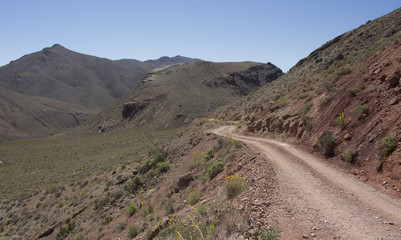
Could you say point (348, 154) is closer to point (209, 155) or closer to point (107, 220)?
point (209, 155)

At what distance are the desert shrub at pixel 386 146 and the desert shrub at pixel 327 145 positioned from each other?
2.12 m

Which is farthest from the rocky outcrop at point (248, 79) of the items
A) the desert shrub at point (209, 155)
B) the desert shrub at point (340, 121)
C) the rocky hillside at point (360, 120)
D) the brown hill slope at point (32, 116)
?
the desert shrub at point (340, 121)

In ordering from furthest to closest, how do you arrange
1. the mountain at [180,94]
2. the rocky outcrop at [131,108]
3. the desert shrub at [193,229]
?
the rocky outcrop at [131,108]
the mountain at [180,94]
the desert shrub at [193,229]

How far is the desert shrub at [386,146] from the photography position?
7.23 metres

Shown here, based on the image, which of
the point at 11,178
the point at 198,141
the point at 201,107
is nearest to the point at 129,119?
the point at 201,107

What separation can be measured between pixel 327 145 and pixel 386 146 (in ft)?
8.28

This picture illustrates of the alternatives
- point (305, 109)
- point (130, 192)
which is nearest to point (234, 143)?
point (305, 109)

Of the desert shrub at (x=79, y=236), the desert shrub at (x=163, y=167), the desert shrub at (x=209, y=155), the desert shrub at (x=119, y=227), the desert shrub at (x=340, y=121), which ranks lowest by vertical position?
the desert shrub at (x=79, y=236)

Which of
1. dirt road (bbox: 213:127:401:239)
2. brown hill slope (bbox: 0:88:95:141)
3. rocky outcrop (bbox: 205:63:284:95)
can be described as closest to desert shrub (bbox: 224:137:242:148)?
dirt road (bbox: 213:127:401:239)

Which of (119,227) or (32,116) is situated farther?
(32,116)

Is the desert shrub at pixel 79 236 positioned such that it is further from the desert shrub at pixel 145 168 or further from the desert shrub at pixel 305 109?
the desert shrub at pixel 305 109

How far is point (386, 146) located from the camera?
7363 millimetres

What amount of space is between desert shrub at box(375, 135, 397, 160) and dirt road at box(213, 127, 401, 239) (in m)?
1.11

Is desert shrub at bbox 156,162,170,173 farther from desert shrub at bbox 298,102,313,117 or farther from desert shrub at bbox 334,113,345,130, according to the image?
desert shrub at bbox 334,113,345,130
